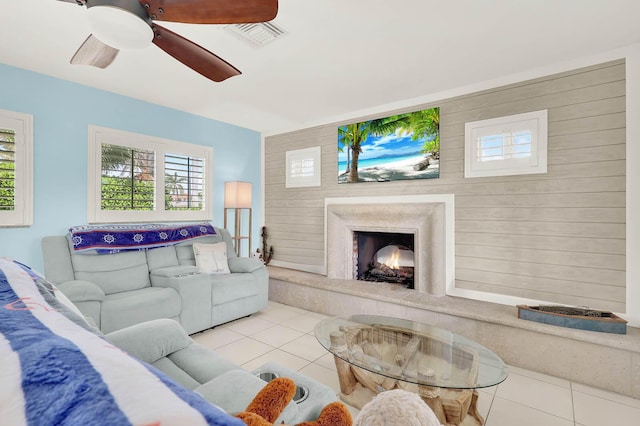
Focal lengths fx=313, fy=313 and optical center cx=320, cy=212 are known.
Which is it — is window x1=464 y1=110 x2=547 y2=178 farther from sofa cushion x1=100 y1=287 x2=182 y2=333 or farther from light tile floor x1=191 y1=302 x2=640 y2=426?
sofa cushion x1=100 y1=287 x2=182 y2=333

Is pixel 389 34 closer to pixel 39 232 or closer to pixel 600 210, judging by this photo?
pixel 600 210

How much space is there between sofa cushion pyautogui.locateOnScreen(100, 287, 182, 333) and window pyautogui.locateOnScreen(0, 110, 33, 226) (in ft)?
3.74

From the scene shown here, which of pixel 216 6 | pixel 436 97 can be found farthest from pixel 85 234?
pixel 436 97

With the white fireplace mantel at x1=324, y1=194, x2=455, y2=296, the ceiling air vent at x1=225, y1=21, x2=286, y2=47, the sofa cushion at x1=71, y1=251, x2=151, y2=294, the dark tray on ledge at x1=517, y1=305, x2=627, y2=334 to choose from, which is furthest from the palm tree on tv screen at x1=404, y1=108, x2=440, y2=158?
the sofa cushion at x1=71, y1=251, x2=151, y2=294

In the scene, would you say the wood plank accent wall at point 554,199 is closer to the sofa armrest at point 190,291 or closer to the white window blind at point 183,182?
the sofa armrest at point 190,291

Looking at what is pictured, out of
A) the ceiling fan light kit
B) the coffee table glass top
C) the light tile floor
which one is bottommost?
the light tile floor

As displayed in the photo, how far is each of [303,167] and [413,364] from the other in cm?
317

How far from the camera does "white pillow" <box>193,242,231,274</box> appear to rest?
349 centimetres

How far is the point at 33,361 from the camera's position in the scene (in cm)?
40

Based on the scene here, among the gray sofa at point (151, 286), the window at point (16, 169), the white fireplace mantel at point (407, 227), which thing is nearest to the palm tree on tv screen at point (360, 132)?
the white fireplace mantel at point (407, 227)

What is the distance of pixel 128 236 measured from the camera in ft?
10.5

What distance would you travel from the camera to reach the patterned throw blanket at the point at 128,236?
9.57ft

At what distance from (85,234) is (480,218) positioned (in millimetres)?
3784

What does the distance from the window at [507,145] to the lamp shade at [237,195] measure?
283 centimetres
